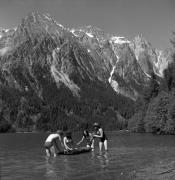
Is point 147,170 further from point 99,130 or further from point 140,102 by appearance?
point 140,102

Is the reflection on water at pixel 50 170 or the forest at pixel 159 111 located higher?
the forest at pixel 159 111

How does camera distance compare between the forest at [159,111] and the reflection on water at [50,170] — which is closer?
the reflection on water at [50,170]

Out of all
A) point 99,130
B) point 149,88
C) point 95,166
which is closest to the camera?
point 95,166

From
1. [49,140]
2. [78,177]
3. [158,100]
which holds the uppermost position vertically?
[158,100]

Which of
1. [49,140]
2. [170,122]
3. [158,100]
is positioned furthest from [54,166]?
[158,100]

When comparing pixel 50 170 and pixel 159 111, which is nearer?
pixel 50 170

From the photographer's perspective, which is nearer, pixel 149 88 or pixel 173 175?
pixel 173 175

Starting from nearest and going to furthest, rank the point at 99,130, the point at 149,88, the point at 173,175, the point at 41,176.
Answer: the point at 173,175 < the point at 41,176 < the point at 99,130 < the point at 149,88

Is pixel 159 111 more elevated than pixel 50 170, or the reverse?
pixel 159 111

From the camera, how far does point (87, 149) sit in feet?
183

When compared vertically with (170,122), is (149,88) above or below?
above

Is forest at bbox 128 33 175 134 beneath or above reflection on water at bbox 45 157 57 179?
above

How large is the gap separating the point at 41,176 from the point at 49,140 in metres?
16.4

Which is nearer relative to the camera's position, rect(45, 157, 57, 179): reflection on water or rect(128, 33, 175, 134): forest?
rect(45, 157, 57, 179): reflection on water
